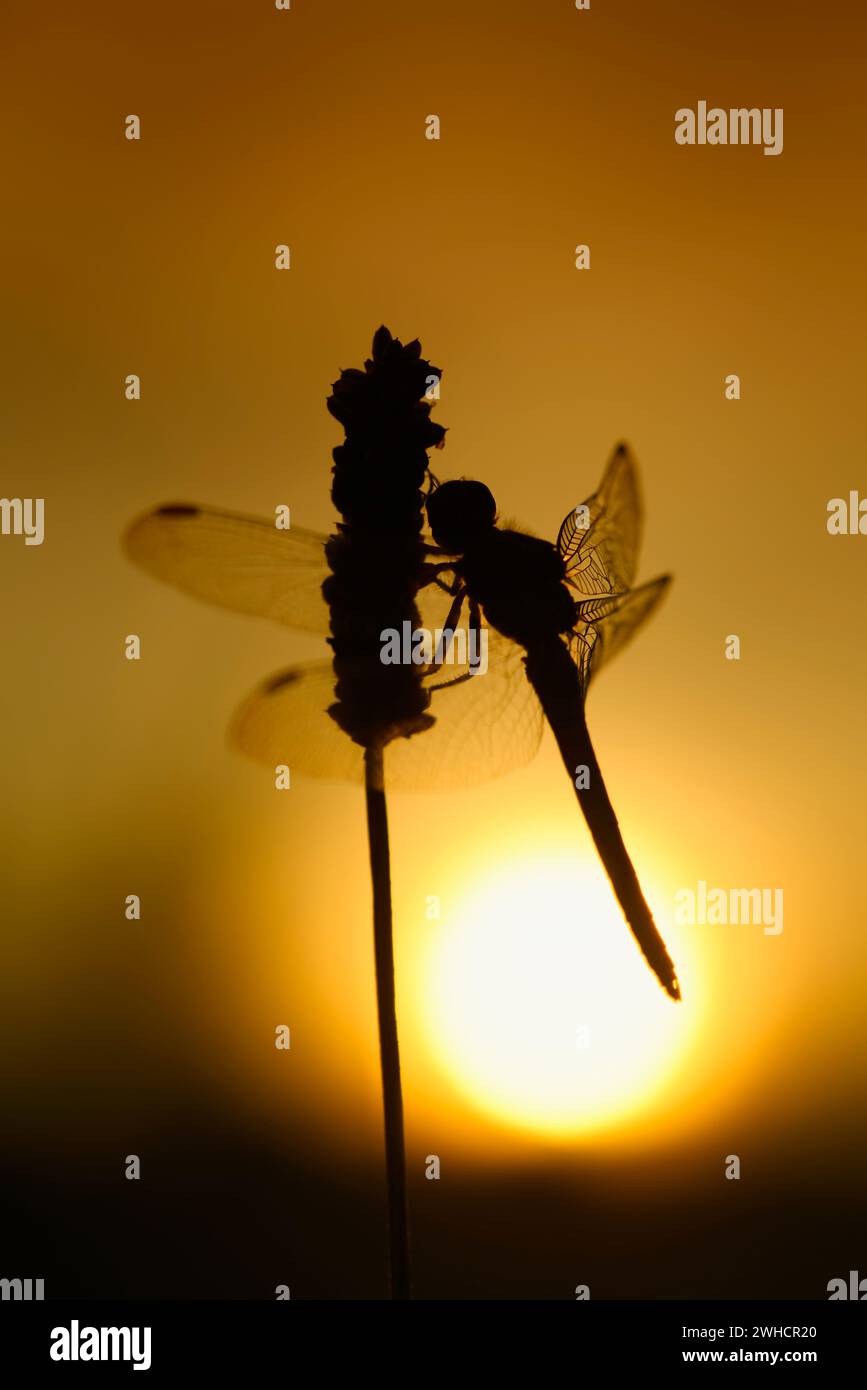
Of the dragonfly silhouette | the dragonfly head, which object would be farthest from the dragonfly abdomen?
the dragonfly head

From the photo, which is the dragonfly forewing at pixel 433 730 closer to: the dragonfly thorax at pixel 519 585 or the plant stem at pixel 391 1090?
the dragonfly thorax at pixel 519 585

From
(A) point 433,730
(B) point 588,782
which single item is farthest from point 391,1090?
(B) point 588,782

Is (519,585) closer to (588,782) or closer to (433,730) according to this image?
(433,730)

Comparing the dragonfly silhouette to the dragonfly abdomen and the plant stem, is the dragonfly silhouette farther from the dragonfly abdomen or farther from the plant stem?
the plant stem

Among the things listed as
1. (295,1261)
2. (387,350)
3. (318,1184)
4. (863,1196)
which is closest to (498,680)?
(387,350)

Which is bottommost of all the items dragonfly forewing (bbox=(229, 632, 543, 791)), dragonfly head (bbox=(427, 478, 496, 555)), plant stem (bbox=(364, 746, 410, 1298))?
plant stem (bbox=(364, 746, 410, 1298))

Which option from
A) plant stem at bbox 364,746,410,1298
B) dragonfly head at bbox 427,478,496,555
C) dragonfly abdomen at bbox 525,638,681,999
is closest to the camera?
plant stem at bbox 364,746,410,1298

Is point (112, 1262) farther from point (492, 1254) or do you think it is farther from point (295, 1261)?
point (492, 1254)
